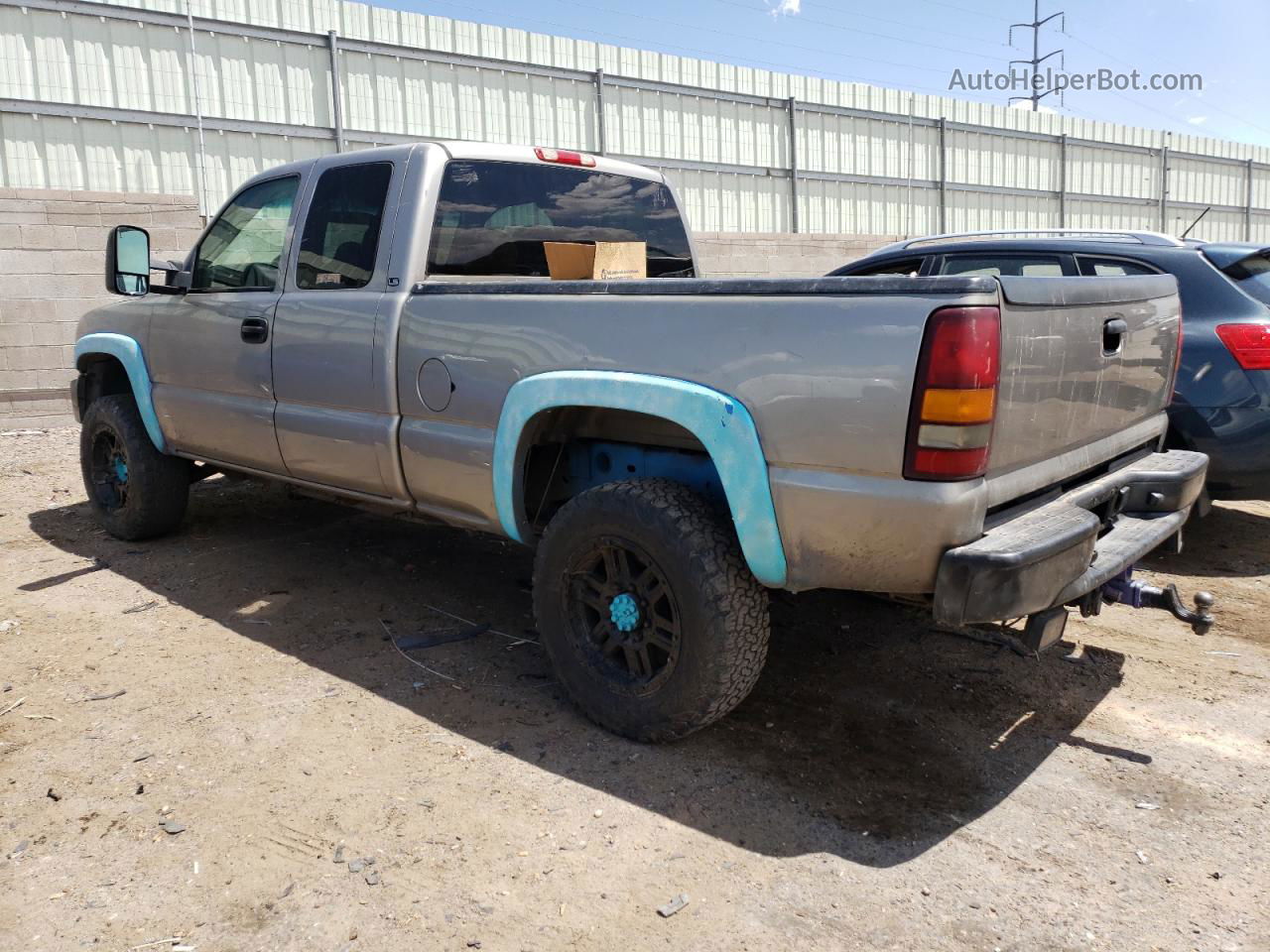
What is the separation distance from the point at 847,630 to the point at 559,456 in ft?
5.03

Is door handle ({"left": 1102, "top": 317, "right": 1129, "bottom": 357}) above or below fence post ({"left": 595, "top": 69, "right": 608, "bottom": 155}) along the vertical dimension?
below

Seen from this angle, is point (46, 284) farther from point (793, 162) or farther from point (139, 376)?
point (793, 162)

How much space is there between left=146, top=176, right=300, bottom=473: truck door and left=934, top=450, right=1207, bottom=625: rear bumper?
3.14 metres

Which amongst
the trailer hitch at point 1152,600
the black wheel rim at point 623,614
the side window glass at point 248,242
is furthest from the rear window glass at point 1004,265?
the side window glass at point 248,242

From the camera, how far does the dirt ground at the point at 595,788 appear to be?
2467 millimetres

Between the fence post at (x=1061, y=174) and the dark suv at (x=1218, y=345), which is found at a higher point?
the fence post at (x=1061, y=174)

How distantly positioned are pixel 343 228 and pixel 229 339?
0.91 metres

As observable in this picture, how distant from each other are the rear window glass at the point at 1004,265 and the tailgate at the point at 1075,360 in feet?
5.99

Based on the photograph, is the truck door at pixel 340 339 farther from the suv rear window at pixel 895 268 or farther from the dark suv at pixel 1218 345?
the dark suv at pixel 1218 345

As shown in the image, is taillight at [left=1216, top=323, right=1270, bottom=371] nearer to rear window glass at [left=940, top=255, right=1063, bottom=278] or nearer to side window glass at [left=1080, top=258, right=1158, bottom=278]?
side window glass at [left=1080, top=258, right=1158, bottom=278]

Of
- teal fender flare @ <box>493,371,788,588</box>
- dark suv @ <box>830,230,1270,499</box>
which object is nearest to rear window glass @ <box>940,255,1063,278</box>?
dark suv @ <box>830,230,1270,499</box>

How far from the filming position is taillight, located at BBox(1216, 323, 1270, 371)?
4781 millimetres

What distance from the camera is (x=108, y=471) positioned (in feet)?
19.2

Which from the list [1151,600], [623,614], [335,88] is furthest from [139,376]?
[335,88]
